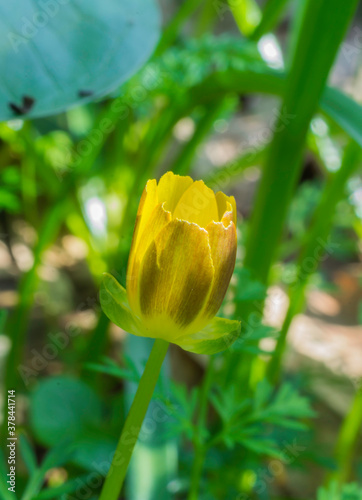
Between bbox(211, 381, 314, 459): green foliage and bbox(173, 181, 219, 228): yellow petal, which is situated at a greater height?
bbox(173, 181, 219, 228): yellow petal

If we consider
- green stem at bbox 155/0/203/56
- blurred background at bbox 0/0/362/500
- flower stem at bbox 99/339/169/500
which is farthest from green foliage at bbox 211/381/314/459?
green stem at bbox 155/0/203/56

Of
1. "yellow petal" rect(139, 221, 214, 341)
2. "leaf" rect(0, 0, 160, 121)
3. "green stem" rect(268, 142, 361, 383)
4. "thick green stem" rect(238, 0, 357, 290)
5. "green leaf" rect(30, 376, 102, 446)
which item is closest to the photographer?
"yellow petal" rect(139, 221, 214, 341)

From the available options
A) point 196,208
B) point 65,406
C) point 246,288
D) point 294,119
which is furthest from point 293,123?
point 65,406

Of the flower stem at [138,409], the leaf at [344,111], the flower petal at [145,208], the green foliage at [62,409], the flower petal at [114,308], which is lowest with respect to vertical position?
the green foliage at [62,409]

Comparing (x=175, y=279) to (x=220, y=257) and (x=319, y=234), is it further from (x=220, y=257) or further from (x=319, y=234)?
(x=319, y=234)

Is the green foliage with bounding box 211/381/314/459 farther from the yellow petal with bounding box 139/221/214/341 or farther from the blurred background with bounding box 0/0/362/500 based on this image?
the yellow petal with bounding box 139/221/214/341

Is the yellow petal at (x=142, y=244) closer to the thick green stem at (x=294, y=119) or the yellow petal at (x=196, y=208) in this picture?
the yellow petal at (x=196, y=208)

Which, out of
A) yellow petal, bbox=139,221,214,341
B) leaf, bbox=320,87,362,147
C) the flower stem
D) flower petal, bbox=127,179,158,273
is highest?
leaf, bbox=320,87,362,147

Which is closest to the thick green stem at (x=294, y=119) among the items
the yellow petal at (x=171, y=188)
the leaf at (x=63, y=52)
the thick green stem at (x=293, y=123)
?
the thick green stem at (x=293, y=123)
